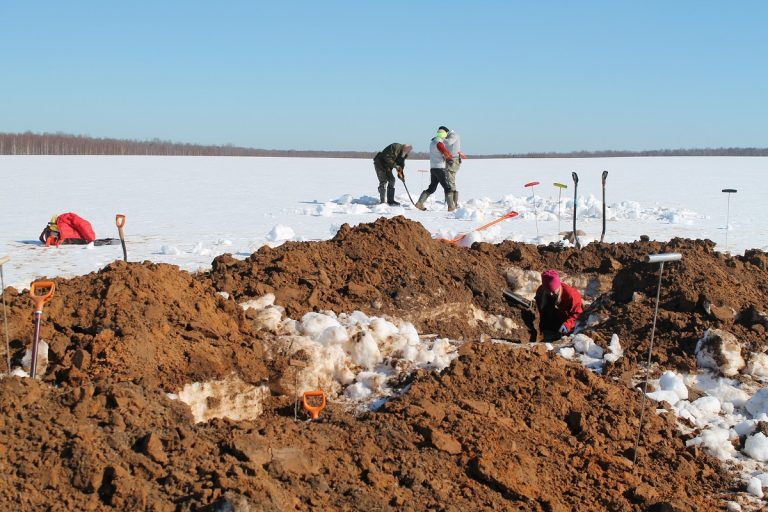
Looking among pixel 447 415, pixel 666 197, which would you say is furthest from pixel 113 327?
pixel 666 197

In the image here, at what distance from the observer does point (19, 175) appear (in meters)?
27.8

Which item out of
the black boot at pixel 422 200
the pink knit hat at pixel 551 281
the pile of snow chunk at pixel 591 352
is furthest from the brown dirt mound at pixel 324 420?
the black boot at pixel 422 200

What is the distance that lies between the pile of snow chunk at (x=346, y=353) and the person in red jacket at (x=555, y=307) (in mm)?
1730

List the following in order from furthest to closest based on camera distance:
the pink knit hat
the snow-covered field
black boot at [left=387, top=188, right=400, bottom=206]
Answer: black boot at [left=387, top=188, right=400, bottom=206] → the snow-covered field → the pink knit hat

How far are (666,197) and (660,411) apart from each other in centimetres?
1879

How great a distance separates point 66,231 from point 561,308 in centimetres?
719

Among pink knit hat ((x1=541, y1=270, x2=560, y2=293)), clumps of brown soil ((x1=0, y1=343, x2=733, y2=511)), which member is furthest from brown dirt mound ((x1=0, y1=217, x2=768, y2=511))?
pink knit hat ((x1=541, y1=270, x2=560, y2=293))

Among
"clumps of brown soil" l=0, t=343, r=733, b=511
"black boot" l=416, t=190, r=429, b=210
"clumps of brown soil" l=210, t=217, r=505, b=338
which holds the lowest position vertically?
"clumps of brown soil" l=0, t=343, r=733, b=511

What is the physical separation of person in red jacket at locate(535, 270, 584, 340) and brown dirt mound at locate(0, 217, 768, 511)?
1.87ft

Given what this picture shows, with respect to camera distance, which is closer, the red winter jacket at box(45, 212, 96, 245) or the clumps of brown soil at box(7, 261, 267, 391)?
the clumps of brown soil at box(7, 261, 267, 391)

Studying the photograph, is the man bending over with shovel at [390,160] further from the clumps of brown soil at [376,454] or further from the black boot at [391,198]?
the clumps of brown soil at [376,454]

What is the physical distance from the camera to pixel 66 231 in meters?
11.2

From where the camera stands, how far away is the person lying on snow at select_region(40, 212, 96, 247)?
1106 cm

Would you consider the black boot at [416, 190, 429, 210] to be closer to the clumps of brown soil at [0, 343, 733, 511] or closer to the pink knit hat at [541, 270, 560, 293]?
the pink knit hat at [541, 270, 560, 293]
